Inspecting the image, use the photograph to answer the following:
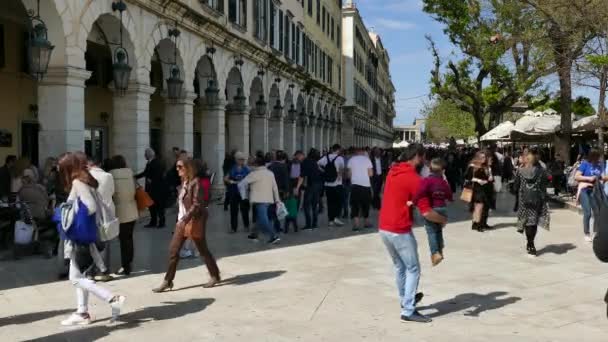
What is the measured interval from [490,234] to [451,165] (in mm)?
10263

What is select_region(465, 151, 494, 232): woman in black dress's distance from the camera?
12648 millimetres

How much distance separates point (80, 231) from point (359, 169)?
7.27m

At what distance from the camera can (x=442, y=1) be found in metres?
28.9

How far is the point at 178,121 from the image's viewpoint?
16.7 metres

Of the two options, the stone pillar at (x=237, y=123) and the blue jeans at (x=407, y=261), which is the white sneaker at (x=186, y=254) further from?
the stone pillar at (x=237, y=123)

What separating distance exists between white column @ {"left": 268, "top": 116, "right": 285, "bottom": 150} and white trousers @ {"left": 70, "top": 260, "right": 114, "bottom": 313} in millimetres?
20755

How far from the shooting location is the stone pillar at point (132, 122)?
552 inches

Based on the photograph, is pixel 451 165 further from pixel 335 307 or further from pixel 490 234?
pixel 335 307

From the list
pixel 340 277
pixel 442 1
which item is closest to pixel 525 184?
→ pixel 340 277

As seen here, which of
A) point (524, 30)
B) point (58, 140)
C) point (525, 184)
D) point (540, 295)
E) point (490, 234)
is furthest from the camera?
point (524, 30)

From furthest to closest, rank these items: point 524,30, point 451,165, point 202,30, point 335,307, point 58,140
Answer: point 451,165
point 524,30
point 202,30
point 58,140
point 335,307

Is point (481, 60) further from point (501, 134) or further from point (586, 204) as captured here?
point (586, 204)

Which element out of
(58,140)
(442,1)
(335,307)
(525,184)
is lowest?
(335,307)

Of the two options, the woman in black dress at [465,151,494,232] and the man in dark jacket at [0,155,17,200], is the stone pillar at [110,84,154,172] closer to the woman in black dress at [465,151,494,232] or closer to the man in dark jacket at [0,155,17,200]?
the man in dark jacket at [0,155,17,200]
